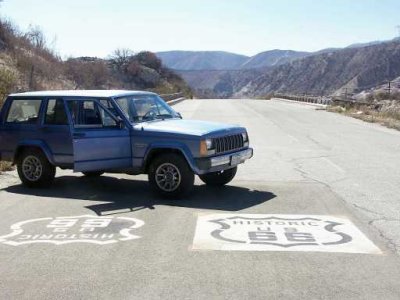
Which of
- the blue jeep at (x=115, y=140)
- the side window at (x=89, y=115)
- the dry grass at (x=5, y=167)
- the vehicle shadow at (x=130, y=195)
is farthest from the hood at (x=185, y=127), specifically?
the dry grass at (x=5, y=167)

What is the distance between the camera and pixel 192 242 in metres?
6.61

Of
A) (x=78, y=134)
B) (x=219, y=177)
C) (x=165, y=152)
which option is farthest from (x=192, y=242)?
(x=219, y=177)

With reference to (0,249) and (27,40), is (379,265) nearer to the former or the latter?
(0,249)

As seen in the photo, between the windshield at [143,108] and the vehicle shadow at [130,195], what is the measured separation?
3.99 ft

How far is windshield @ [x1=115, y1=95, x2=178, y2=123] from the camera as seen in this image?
31.4 feet

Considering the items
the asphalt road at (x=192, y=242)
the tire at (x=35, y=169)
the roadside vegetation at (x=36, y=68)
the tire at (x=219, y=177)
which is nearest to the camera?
the asphalt road at (x=192, y=242)

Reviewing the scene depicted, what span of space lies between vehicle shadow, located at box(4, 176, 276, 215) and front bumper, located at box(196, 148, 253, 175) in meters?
0.48

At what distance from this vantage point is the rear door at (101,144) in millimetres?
9133

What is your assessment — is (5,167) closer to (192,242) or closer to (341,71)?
(192,242)

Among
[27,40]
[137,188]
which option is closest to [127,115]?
[137,188]

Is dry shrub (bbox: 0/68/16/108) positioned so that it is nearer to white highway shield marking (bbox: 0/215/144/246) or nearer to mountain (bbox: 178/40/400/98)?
white highway shield marking (bbox: 0/215/144/246)

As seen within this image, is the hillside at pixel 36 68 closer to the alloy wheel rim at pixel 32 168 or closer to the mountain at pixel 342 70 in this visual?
the alloy wheel rim at pixel 32 168

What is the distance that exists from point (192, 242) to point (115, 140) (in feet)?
10.4

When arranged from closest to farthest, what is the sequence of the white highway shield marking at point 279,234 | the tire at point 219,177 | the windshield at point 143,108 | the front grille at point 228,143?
the white highway shield marking at point 279,234 < the front grille at point 228,143 < the windshield at point 143,108 < the tire at point 219,177
